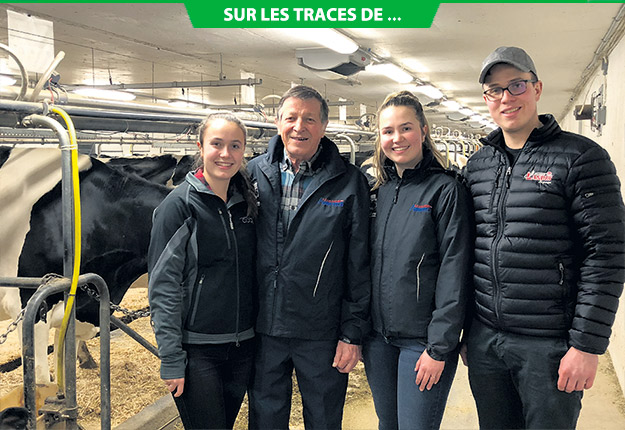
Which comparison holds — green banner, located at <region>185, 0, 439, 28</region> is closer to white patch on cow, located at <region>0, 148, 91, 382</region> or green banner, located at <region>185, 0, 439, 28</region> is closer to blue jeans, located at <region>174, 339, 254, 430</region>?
white patch on cow, located at <region>0, 148, 91, 382</region>

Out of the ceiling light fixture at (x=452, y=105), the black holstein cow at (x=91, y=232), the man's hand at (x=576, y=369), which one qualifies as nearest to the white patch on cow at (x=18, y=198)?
the black holstein cow at (x=91, y=232)

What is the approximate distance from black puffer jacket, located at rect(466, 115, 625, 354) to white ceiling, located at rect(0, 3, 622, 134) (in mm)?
3657

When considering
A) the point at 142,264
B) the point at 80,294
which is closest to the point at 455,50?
the point at 142,264

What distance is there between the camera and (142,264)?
3.79 metres

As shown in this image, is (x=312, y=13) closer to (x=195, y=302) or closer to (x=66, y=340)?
(x=195, y=302)

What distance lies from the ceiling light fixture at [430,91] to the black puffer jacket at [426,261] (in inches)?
335

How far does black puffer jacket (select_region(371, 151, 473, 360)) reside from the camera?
1.92 metres

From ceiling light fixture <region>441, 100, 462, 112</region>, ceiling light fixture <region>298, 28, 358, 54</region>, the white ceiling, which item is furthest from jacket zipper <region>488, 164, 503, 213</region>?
ceiling light fixture <region>441, 100, 462, 112</region>

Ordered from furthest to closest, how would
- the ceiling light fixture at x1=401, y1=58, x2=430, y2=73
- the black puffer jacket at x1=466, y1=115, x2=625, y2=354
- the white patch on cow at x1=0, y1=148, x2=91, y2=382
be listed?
the ceiling light fixture at x1=401, y1=58, x2=430, y2=73 < the white patch on cow at x1=0, y1=148, x2=91, y2=382 < the black puffer jacket at x1=466, y1=115, x2=625, y2=354

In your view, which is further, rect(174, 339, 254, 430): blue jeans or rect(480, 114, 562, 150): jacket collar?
rect(174, 339, 254, 430): blue jeans

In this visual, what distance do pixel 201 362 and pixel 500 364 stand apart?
1.09m

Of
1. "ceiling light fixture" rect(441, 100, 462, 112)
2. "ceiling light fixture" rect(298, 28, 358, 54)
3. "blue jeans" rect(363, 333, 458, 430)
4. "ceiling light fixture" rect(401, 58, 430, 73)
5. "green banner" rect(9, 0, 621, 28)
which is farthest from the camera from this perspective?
"ceiling light fixture" rect(441, 100, 462, 112)

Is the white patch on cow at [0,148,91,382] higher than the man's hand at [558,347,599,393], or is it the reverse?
the white patch on cow at [0,148,91,382]

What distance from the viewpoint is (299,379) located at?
7.07ft
